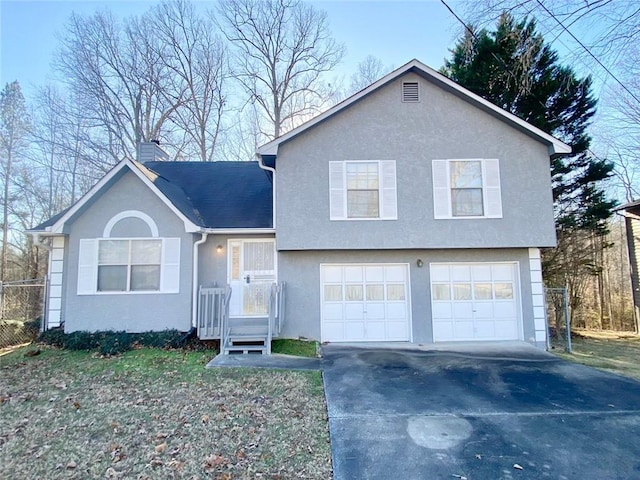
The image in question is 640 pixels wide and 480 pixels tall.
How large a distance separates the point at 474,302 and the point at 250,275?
6396 millimetres

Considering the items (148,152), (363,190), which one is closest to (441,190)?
(363,190)

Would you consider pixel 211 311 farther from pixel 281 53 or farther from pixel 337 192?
pixel 281 53

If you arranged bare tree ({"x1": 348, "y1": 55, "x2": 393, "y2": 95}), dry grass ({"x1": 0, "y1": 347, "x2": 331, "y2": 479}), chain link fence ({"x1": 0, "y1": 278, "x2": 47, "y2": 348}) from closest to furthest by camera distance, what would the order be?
dry grass ({"x1": 0, "y1": 347, "x2": 331, "y2": 479}) → chain link fence ({"x1": 0, "y1": 278, "x2": 47, "y2": 348}) → bare tree ({"x1": 348, "y1": 55, "x2": 393, "y2": 95})

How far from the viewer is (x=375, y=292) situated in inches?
387

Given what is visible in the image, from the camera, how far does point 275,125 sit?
68.1 feet

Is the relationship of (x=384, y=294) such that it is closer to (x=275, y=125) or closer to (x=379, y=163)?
(x=379, y=163)

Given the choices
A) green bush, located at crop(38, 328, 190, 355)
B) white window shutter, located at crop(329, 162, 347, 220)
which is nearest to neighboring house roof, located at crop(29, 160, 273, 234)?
white window shutter, located at crop(329, 162, 347, 220)

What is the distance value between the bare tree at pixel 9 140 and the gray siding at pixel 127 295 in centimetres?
1214

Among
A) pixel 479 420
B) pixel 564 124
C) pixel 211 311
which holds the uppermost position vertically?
pixel 564 124

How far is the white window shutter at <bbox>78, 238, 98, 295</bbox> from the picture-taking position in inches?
352

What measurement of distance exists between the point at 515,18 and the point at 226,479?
22.4 ft

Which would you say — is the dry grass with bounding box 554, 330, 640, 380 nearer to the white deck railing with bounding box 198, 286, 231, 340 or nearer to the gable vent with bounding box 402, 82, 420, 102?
the gable vent with bounding box 402, 82, 420, 102

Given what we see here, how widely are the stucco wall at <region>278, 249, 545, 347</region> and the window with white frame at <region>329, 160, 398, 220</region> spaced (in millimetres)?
1138

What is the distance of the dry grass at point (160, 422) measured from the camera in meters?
3.78
